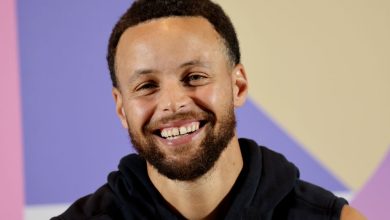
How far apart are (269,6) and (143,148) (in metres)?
0.81

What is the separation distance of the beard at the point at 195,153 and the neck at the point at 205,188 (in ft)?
0.12

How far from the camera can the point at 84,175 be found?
5.77ft

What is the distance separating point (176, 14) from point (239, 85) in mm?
213

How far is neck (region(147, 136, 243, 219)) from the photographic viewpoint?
1.22 m

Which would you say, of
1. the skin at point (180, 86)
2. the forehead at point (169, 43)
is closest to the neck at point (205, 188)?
the skin at point (180, 86)

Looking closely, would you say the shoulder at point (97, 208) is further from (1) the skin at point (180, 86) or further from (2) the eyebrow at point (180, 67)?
(2) the eyebrow at point (180, 67)

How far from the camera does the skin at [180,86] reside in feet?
3.71

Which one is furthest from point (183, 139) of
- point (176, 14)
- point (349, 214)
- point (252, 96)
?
point (252, 96)

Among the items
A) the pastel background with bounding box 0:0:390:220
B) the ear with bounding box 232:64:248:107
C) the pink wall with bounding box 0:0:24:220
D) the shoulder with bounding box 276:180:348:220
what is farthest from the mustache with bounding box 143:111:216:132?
the pink wall with bounding box 0:0:24:220

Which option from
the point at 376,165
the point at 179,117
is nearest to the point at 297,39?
Answer: the point at 376,165

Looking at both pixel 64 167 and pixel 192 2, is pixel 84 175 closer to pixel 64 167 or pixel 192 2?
pixel 64 167

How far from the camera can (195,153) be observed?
3.83 ft

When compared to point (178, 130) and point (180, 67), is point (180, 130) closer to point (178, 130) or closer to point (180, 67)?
point (178, 130)

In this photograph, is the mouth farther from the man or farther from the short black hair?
the short black hair
